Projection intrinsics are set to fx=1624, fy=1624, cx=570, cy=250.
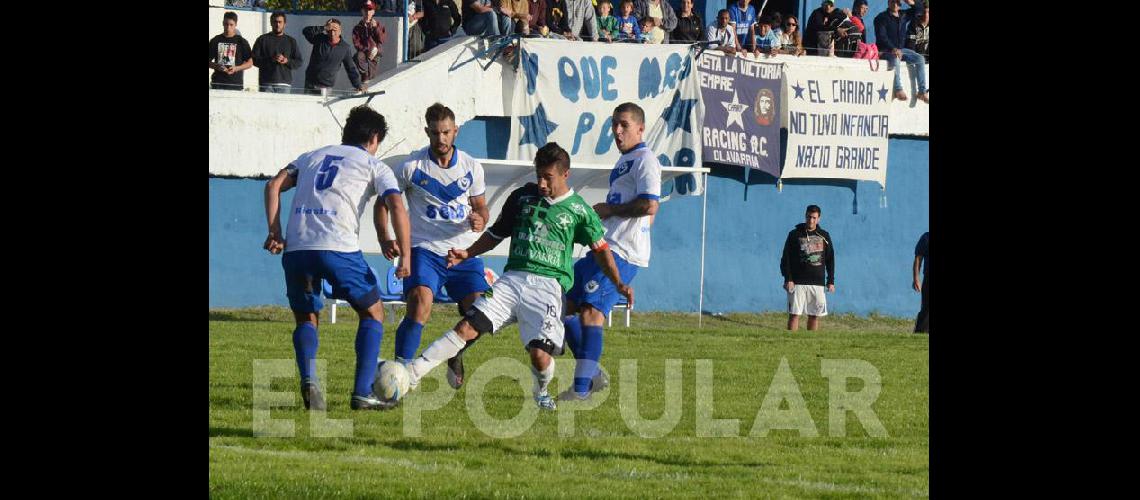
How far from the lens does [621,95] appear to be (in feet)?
78.4

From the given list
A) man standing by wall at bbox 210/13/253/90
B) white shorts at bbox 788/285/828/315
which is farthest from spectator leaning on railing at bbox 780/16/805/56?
man standing by wall at bbox 210/13/253/90

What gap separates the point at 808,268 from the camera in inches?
875

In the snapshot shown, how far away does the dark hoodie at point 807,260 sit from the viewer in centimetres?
2217

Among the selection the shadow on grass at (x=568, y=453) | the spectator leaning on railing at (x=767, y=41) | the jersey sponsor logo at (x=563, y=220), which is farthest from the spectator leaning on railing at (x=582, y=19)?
the shadow on grass at (x=568, y=453)

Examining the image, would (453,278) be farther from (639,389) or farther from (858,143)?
(858,143)

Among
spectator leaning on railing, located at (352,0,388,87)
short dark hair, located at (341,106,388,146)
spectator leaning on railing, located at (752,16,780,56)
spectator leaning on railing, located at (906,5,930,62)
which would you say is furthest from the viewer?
spectator leaning on railing, located at (906,5,930,62)

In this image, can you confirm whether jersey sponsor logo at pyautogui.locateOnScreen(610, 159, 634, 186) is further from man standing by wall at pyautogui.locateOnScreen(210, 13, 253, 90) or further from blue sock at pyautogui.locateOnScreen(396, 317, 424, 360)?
man standing by wall at pyautogui.locateOnScreen(210, 13, 253, 90)

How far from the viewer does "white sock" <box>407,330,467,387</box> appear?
31.7 feet

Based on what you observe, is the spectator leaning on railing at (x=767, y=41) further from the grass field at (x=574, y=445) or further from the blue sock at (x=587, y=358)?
the blue sock at (x=587, y=358)

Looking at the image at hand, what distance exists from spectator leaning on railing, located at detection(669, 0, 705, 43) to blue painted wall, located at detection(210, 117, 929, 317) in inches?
84.1

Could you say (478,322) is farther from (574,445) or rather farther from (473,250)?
(574,445)

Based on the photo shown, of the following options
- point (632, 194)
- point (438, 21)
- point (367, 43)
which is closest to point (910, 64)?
point (438, 21)
